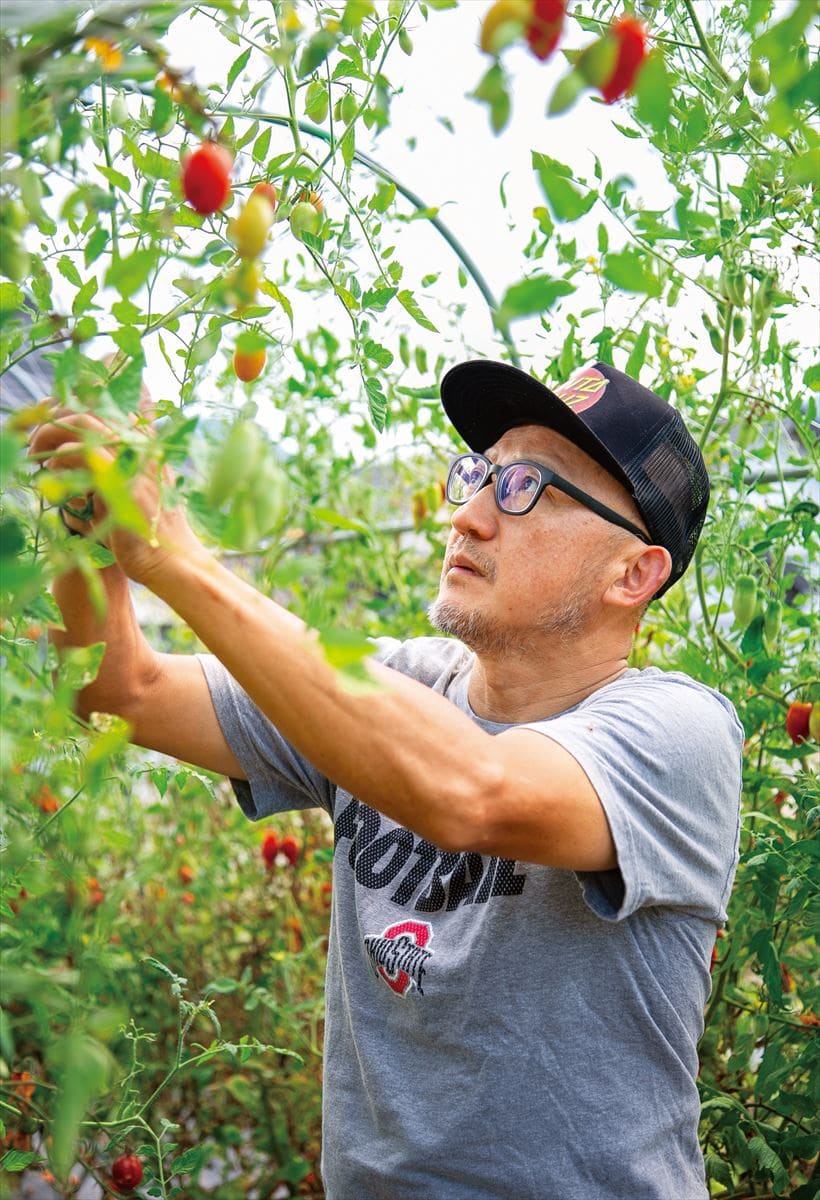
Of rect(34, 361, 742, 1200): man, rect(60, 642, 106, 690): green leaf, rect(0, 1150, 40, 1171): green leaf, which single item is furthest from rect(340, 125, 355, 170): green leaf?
rect(0, 1150, 40, 1171): green leaf

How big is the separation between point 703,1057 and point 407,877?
2.34 ft

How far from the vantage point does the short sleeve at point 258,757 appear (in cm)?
157

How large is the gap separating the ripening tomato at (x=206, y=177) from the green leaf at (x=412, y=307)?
1.30 feet

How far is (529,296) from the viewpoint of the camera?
0.56 meters

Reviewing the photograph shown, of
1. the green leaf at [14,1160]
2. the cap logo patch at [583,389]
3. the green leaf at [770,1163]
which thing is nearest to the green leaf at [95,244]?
the green leaf at [14,1160]

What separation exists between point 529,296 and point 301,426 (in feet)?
6.73

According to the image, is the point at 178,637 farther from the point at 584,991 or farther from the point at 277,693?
the point at 277,693

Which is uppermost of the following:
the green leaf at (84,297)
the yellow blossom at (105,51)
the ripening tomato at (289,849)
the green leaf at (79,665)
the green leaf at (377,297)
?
the yellow blossom at (105,51)

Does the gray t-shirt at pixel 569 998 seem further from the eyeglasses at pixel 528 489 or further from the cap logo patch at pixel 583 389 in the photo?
the cap logo patch at pixel 583 389

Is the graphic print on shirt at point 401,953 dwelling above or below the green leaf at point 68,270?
below

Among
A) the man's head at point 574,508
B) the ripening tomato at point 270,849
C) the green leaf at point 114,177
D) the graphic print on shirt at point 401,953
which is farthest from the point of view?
the ripening tomato at point 270,849

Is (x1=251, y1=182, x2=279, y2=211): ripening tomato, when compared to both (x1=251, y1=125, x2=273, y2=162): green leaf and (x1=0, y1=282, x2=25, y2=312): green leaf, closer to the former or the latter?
(x1=251, y1=125, x2=273, y2=162): green leaf

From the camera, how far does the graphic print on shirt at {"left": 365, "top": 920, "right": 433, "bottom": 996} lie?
1.39m

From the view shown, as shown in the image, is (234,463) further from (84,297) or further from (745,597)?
(745,597)
